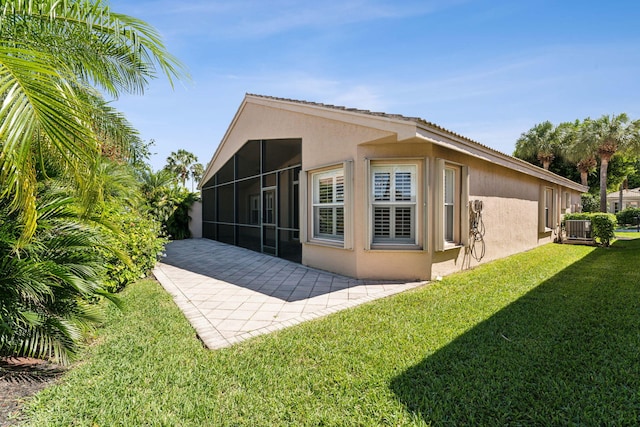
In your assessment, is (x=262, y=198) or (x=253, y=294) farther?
(x=262, y=198)

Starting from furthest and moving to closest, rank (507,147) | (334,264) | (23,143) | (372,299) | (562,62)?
(507,147) → (562,62) → (334,264) → (372,299) → (23,143)

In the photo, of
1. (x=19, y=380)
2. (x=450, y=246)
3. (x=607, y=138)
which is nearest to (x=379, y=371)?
(x=19, y=380)

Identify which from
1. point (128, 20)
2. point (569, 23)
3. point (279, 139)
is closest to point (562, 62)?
point (569, 23)

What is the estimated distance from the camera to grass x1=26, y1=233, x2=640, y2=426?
7.96 feet

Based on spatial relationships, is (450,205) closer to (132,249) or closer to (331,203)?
(331,203)

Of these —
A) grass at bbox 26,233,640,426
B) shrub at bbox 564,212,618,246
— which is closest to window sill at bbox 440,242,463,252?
grass at bbox 26,233,640,426

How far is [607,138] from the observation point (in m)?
23.3

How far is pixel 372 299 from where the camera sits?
5.48 metres

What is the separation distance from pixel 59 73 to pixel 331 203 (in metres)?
5.86

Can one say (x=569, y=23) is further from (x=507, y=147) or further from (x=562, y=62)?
(x=507, y=147)

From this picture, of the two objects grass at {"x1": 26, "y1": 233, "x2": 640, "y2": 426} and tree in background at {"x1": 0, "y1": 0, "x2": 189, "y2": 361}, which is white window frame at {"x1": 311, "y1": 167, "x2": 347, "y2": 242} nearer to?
grass at {"x1": 26, "y1": 233, "x2": 640, "y2": 426}

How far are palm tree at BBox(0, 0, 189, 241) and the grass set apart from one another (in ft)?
5.56

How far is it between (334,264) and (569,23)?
26.6 ft

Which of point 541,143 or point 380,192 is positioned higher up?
point 541,143
